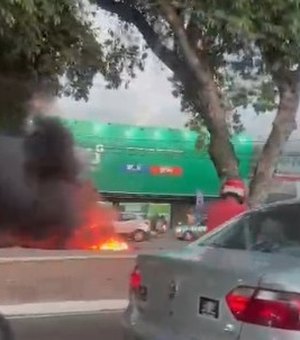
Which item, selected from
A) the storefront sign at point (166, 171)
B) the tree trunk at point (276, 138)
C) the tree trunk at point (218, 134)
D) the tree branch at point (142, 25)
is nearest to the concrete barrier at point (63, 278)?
the tree trunk at point (218, 134)

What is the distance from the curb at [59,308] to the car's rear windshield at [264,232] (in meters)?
4.35

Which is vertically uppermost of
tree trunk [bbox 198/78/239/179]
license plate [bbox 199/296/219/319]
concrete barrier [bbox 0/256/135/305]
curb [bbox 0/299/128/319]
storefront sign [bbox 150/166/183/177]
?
→ tree trunk [bbox 198/78/239/179]

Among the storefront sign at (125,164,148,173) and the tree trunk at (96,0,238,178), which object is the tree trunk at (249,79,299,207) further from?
the storefront sign at (125,164,148,173)

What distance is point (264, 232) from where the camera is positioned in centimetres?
492

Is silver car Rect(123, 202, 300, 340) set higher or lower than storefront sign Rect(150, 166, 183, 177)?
lower

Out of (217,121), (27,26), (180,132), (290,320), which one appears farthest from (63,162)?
(290,320)

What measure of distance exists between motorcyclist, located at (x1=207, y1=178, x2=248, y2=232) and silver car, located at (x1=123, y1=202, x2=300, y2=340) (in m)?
3.50

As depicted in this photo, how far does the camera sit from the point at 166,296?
4.55 meters

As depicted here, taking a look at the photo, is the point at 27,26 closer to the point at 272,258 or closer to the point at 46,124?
the point at 272,258

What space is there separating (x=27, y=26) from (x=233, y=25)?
8.20ft

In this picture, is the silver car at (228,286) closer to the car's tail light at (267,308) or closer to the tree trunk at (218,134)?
the car's tail light at (267,308)

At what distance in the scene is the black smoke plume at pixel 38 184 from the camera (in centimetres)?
1864

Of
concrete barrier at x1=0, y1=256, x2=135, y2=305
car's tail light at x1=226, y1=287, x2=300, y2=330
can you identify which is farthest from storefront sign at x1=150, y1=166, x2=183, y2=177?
car's tail light at x1=226, y1=287, x2=300, y2=330

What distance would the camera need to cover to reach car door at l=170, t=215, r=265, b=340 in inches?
164
